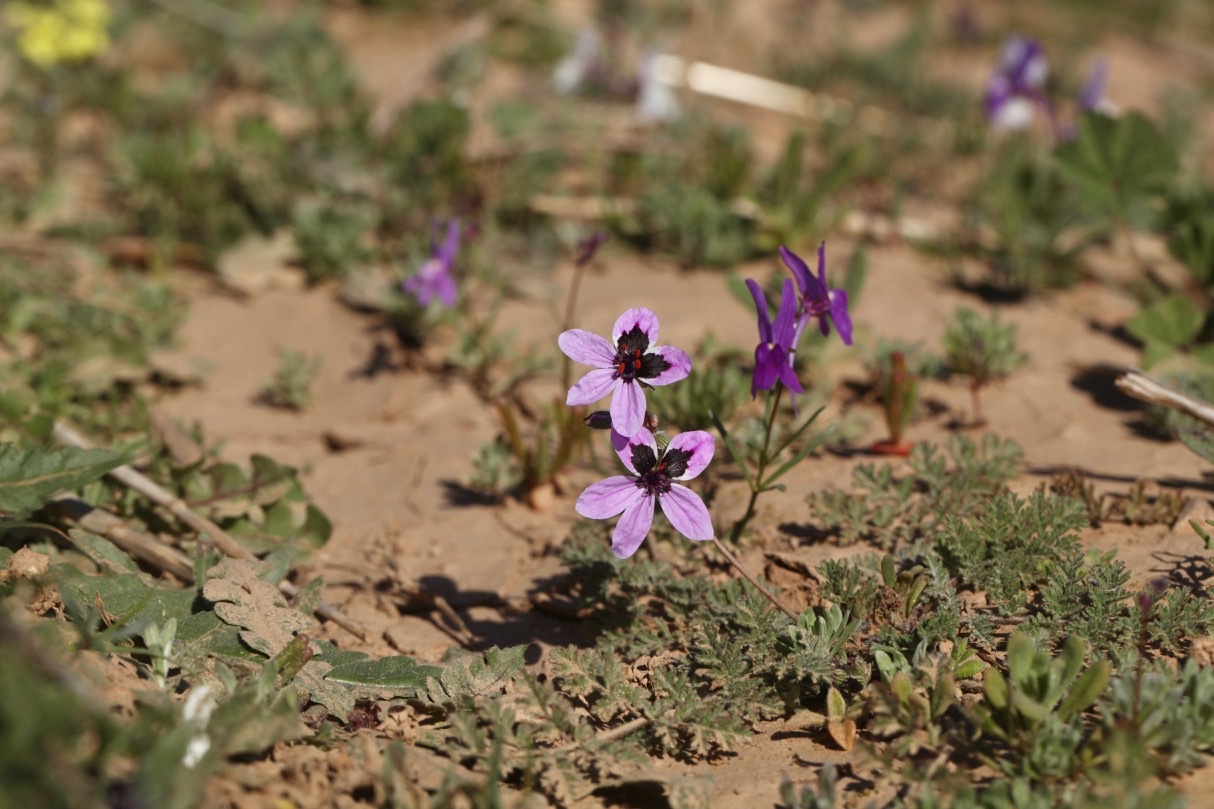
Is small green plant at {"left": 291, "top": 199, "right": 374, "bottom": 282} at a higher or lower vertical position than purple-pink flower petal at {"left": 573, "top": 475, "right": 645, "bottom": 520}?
higher

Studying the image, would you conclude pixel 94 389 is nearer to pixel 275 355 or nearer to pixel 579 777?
pixel 275 355

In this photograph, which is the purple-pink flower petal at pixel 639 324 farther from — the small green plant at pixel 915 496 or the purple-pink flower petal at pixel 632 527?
the small green plant at pixel 915 496

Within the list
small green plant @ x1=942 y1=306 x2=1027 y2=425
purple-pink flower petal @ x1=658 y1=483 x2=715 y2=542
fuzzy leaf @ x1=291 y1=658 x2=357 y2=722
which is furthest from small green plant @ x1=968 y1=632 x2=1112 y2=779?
small green plant @ x1=942 y1=306 x2=1027 y2=425

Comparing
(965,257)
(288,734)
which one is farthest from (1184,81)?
(288,734)

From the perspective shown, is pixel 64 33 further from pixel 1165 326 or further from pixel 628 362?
pixel 1165 326

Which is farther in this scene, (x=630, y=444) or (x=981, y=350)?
(x=981, y=350)

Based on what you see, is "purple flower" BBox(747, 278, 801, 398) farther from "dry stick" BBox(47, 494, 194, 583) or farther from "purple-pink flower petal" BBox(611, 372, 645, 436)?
"dry stick" BBox(47, 494, 194, 583)

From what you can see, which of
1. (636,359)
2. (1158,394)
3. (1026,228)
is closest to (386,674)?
(636,359)
